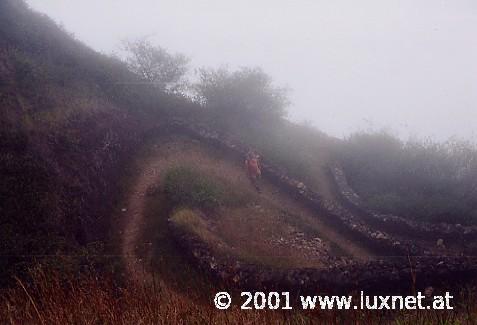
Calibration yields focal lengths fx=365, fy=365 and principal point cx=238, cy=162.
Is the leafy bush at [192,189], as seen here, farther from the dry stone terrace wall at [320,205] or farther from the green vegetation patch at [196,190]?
the dry stone terrace wall at [320,205]

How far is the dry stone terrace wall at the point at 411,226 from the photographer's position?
14.5m

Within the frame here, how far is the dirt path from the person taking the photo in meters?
12.8

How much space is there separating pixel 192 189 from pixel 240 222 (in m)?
2.52

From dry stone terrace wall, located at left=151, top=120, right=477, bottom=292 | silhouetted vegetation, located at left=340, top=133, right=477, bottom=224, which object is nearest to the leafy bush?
dry stone terrace wall, located at left=151, top=120, right=477, bottom=292

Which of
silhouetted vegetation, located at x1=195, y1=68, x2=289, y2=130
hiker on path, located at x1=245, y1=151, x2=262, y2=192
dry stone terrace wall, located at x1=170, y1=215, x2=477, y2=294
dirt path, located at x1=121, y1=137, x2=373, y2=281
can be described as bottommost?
dry stone terrace wall, located at x1=170, y1=215, x2=477, y2=294

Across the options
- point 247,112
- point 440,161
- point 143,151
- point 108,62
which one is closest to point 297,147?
point 247,112

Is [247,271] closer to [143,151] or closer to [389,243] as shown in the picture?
[389,243]

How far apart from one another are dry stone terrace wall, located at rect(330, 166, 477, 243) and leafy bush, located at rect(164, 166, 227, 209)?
6608 mm

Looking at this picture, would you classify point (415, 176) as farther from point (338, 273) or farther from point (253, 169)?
point (338, 273)

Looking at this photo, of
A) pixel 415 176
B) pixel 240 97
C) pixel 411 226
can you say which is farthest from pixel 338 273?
pixel 240 97

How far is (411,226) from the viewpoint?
15469 mm

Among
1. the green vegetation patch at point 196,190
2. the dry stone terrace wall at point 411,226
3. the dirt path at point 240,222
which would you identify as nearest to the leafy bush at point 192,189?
the green vegetation patch at point 196,190

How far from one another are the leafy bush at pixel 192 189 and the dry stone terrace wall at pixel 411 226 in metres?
6.61

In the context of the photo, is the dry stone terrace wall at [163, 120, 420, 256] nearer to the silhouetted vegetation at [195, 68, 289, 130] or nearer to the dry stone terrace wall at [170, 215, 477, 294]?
the dry stone terrace wall at [170, 215, 477, 294]
